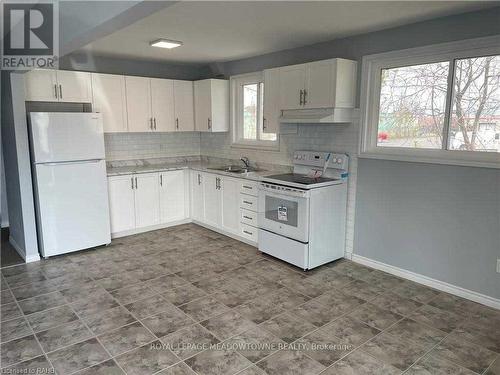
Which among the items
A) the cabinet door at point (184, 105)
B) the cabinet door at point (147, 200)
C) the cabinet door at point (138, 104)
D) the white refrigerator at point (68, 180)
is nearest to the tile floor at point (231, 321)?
the white refrigerator at point (68, 180)

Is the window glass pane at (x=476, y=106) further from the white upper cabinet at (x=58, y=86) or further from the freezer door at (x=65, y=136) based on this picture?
the white upper cabinet at (x=58, y=86)

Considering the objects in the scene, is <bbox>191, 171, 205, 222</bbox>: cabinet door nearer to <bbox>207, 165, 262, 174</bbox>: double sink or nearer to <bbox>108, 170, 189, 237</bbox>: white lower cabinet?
<bbox>108, 170, 189, 237</bbox>: white lower cabinet

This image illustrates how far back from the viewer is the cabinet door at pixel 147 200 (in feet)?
16.5

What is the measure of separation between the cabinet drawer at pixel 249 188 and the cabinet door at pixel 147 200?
4.49ft

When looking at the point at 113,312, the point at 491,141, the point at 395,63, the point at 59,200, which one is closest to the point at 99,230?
the point at 59,200

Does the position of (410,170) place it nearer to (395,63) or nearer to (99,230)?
(395,63)

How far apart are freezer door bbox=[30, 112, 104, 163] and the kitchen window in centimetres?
202

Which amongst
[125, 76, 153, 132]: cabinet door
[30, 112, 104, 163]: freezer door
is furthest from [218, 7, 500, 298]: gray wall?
[30, 112, 104, 163]: freezer door

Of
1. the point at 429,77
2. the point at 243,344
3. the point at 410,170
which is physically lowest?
the point at 243,344

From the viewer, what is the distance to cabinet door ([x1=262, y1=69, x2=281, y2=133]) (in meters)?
4.27

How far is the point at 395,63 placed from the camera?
3561 mm

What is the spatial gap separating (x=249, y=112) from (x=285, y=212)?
2.05 metres

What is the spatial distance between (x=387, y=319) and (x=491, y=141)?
1.71 m

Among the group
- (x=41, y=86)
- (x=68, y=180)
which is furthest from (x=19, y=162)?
(x=41, y=86)
